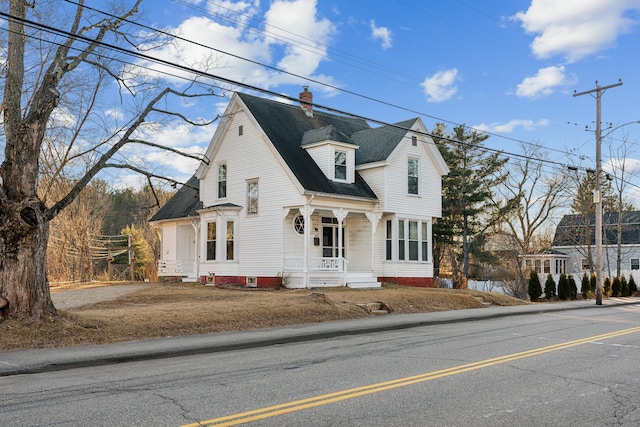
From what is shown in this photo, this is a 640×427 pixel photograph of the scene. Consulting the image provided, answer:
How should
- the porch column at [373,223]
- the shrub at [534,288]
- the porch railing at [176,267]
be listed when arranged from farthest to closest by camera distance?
the porch railing at [176,267] → the shrub at [534,288] → the porch column at [373,223]

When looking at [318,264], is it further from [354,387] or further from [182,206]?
[354,387]

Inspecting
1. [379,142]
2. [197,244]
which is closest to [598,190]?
[379,142]

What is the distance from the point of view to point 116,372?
9312mm

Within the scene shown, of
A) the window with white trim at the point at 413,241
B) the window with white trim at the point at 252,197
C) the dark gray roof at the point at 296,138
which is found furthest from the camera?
the window with white trim at the point at 413,241

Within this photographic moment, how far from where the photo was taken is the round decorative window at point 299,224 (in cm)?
2638

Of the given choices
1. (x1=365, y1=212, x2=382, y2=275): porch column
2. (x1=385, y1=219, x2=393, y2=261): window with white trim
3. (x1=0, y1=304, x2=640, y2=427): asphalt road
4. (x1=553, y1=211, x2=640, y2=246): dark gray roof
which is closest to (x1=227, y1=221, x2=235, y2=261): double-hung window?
(x1=365, y1=212, x2=382, y2=275): porch column

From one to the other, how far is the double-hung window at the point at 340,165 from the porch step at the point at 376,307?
28.5ft

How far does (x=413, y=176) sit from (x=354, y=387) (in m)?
22.1

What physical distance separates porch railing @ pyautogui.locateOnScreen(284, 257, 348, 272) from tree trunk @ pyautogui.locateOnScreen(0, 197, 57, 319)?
44.4ft

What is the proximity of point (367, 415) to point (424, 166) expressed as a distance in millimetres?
24148

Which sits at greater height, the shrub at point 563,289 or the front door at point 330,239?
the front door at point 330,239

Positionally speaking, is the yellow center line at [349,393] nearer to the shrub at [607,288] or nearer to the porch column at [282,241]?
the porch column at [282,241]

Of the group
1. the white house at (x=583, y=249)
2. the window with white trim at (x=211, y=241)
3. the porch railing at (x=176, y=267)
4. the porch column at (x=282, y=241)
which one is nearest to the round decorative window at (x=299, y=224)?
the porch column at (x=282, y=241)

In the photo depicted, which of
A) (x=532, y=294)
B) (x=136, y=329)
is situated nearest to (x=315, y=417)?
(x=136, y=329)
